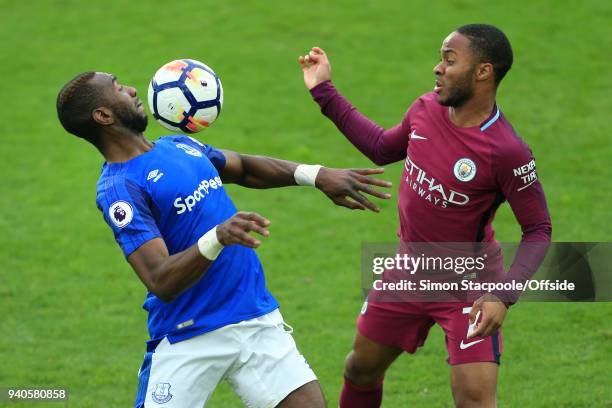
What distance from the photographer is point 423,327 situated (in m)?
7.02

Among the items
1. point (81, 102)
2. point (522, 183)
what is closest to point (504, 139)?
point (522, 183)

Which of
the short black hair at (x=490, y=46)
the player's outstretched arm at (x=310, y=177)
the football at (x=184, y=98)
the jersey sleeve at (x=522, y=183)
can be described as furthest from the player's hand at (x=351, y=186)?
the short black hair at (x=490, y=46)

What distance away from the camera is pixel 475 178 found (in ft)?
21.3

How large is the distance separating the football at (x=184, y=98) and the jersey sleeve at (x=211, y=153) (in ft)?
0.25

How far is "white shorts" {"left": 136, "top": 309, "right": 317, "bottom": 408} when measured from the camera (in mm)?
6047

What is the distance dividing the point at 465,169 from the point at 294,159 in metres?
8.34

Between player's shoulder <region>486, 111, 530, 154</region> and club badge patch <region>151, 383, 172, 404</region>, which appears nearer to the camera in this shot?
club badge patch <region>151, 383, 172, 404</region>

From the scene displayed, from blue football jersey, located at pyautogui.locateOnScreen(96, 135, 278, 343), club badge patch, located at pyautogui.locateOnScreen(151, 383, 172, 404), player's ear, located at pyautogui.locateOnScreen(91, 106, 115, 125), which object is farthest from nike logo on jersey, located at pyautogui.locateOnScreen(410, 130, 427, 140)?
club badge patch, located at pyautogui.locateOnScreen(151, 383, 172, 404)

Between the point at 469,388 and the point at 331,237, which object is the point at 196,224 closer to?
the point at 469,388

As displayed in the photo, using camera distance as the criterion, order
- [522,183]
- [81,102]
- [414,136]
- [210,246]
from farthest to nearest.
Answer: [414,136] < [522,183] < [81,102] < [210,246]

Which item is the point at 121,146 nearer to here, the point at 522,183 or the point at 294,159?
the point at 522,183

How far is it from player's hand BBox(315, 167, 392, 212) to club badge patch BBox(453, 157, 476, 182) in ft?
1.55

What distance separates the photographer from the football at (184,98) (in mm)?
6457

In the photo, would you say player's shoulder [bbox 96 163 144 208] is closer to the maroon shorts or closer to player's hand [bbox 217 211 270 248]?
player's hand [bbox 217 211 270 248]
